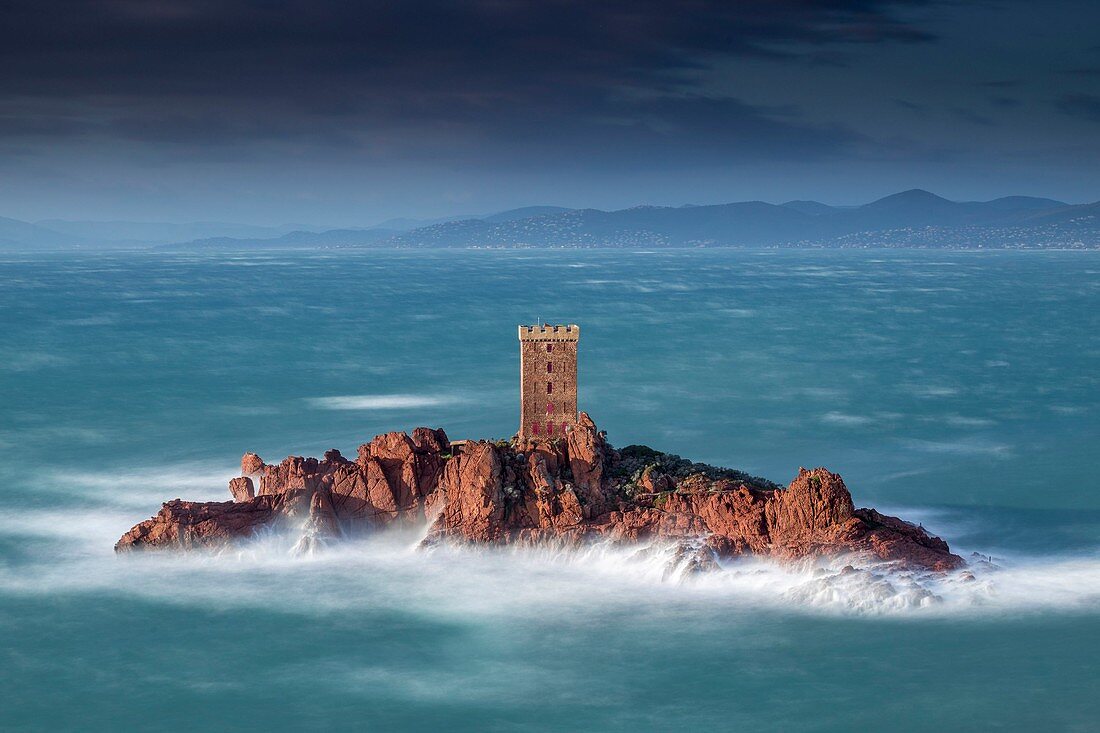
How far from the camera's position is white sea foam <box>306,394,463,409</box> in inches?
Result: 4353

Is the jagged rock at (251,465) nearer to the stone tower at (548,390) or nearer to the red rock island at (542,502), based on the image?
the red rock island at (542,502)

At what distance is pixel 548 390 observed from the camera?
2761 inches

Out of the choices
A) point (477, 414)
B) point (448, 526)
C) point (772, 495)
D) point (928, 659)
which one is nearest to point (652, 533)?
point (772, 495)

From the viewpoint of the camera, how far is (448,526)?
6575 centimetres

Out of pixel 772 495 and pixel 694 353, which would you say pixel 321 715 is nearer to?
pixel 772 495

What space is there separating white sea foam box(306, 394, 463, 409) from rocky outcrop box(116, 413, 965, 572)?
41.1m

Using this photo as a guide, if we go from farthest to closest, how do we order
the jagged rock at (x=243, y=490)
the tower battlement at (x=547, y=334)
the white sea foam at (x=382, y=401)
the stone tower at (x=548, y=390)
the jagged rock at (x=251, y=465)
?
1. the white sea foam at (x=382, y=401)
2. the jagged rock at (x=251, y=465)
3. the jagged rock at (x=243, y=490)
4. the stone tower at (x=548, y=390)
5. the tower battlement at (x=547, y=334)

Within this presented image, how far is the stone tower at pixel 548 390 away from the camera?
69.6m

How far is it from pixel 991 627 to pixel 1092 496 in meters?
26.4

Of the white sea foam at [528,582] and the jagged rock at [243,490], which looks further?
the jagged rock at [243,490]

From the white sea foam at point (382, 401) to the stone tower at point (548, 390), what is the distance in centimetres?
4041

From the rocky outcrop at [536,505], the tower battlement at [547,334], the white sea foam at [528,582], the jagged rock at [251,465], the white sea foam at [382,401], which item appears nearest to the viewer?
the white sea foam at [528,582]

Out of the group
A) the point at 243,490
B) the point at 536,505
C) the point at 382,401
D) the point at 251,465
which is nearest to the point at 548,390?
the point at 536,505

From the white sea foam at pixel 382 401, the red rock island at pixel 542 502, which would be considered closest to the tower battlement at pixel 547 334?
the red rock island at pixel 542 502
